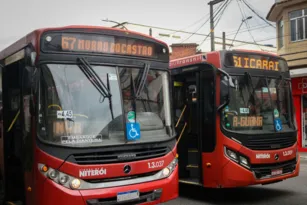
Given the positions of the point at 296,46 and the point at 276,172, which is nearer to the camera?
the point at 276,172

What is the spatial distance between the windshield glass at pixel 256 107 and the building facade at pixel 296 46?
36.8 ft

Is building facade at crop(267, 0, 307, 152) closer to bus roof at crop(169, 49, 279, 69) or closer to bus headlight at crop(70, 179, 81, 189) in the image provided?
bus roof at crop(169, 49, 279, 69)

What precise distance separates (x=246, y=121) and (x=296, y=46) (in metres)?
14.7

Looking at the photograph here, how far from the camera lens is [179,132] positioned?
27.6ft

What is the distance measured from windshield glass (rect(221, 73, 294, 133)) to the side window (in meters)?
0.25

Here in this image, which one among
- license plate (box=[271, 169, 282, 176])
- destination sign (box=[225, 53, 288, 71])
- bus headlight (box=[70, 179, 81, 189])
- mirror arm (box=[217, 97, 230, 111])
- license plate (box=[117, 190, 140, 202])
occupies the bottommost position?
license plate (box=[271, 169, 282, 176])

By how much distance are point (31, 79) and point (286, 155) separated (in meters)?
5.34

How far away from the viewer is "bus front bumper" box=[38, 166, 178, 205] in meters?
4.96

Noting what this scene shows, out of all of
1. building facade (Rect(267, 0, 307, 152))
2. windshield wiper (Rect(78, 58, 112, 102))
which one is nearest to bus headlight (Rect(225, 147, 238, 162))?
windshield wiper (Rect(78, 58, 112, 102))

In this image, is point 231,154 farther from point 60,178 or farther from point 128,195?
point 60,178

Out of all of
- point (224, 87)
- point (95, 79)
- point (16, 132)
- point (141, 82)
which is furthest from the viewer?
point (224, 87)

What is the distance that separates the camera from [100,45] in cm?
573

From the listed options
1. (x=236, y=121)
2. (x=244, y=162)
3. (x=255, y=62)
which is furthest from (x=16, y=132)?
(x=255, y=62)

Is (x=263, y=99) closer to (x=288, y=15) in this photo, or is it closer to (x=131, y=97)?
(x=131, y=97)
